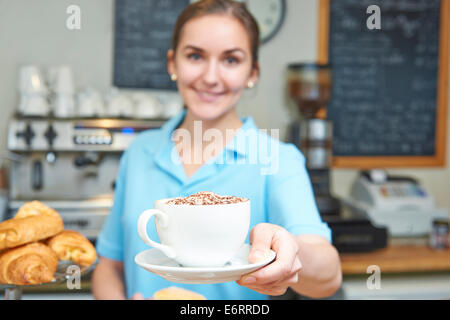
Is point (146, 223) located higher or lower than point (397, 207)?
higher

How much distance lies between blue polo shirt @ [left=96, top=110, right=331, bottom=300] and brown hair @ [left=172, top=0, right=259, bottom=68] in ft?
0.21

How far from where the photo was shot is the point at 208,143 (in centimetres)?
29

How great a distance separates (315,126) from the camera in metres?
0.99

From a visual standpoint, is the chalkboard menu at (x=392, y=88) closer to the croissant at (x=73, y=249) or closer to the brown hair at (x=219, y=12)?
the brown hair at (x=219, y=12)

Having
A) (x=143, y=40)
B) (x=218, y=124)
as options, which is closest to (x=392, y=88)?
(x=143, y=40)

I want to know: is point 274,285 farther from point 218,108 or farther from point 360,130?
point 360,130

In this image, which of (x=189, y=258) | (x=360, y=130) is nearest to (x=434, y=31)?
(x=360, y=130)

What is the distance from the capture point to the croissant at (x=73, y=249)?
297mm

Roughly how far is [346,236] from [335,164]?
0.33 meters

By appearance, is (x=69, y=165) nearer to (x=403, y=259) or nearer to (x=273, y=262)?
(x=273, y=262)

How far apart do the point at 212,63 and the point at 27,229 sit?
16 cm

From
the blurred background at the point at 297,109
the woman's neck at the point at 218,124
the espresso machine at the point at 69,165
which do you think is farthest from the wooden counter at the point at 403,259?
the woman's neck at the point at 218,124

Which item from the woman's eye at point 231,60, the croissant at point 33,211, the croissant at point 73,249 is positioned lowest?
the croissant at point 73,249

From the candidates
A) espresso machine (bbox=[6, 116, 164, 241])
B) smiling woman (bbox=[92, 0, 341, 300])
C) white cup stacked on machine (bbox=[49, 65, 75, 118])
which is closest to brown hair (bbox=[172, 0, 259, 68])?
smiling woman (bbox=[92, 0, 341, 300])
